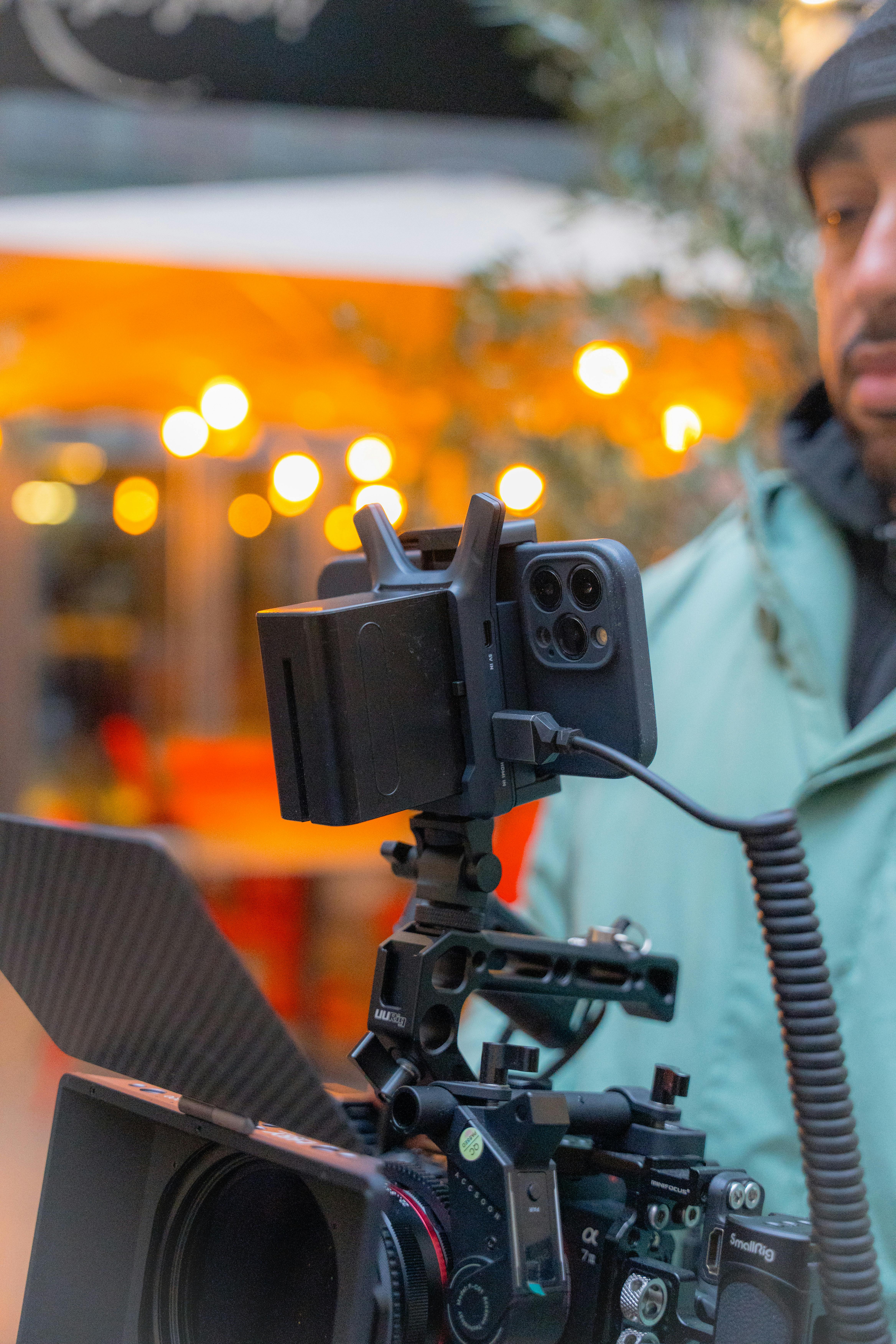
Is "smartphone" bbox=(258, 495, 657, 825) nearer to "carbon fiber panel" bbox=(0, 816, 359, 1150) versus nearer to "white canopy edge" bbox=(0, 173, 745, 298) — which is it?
"carbon fiber panel" bbox=(0, 816, 359, 1150)

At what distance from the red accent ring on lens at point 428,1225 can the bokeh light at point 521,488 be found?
196 centimetres

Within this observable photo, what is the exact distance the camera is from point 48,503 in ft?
16.0

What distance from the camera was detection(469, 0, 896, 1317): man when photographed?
1119 mm

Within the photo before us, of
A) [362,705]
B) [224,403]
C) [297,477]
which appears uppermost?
[297,477]

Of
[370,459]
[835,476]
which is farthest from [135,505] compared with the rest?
[835,476]

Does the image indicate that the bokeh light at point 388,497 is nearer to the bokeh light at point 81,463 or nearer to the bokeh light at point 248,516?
the bokeh light at point 248,516

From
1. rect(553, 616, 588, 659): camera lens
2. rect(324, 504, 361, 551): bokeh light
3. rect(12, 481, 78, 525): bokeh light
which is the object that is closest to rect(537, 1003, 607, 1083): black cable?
rect(553, 616, 588, 659): camera lens

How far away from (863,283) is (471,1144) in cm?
81

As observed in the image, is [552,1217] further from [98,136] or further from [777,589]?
[98,136]

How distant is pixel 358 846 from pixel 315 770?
2979mm

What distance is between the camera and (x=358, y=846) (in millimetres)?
3703

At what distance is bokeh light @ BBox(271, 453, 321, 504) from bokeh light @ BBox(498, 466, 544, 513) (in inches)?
50.3

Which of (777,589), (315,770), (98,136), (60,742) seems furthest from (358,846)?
(315,770)

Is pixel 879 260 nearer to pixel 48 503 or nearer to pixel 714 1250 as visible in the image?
pixel 714 1250
